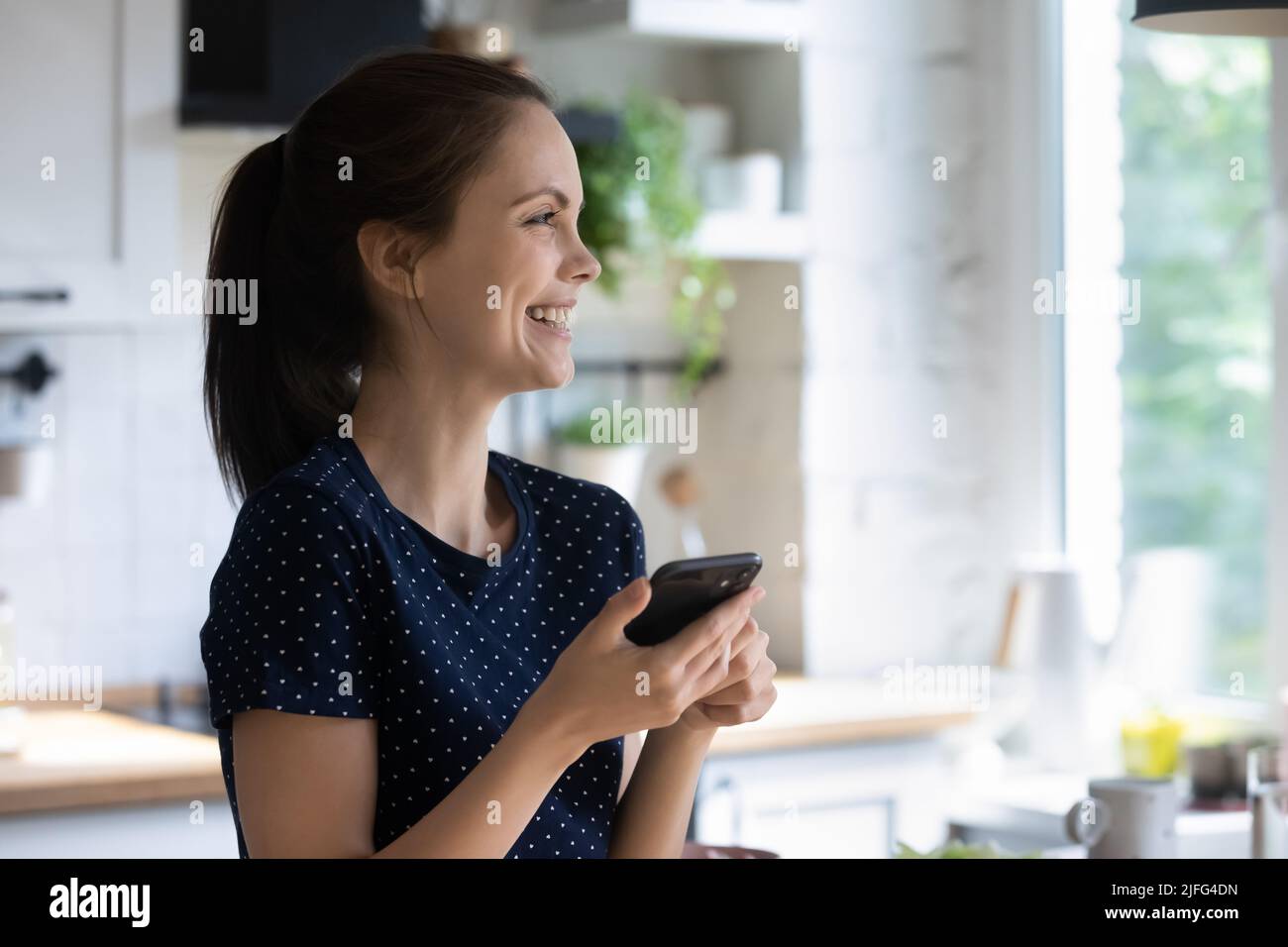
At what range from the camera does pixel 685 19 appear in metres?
2.78

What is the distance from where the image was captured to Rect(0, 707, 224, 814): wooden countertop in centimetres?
204

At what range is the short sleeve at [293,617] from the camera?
966 mm

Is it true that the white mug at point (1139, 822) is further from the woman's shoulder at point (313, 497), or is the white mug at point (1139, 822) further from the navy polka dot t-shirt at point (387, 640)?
the woman's shoulder at point (313, 497)

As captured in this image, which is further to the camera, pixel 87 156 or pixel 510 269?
pixel 87 156

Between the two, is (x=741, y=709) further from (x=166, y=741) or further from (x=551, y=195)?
(x=166, y=741)

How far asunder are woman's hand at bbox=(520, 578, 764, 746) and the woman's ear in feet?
0.99

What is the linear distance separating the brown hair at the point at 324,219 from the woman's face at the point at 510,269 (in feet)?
0.05

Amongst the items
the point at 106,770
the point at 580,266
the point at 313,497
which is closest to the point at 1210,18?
the point at 580,266

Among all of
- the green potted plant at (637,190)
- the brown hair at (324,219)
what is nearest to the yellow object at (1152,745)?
the green potted plant at (637,190)

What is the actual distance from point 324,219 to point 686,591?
0.38 metres

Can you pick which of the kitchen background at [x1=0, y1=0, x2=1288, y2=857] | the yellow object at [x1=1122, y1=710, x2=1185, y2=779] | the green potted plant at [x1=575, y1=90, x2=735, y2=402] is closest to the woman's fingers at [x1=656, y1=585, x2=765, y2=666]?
the kitchen background at [x1=0, y1=0, x2=1288, y2=857]

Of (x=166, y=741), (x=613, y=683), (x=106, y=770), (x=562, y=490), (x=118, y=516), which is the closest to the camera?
(x=613, y=683)

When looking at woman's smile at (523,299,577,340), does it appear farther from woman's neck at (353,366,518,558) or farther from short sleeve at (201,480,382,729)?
short sleeve at (201,480,382,729)
